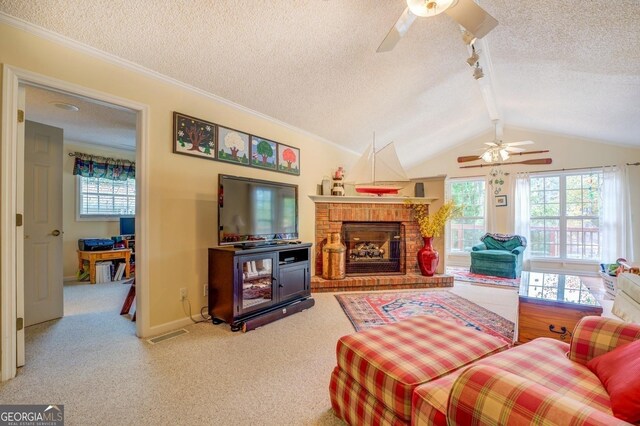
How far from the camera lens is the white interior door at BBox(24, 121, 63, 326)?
2.67 metres

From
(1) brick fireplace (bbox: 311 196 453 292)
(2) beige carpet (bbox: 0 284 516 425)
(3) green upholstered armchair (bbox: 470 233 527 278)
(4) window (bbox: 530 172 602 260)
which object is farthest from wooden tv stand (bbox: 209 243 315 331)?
(4) window (bbox: 530 172 602 260)

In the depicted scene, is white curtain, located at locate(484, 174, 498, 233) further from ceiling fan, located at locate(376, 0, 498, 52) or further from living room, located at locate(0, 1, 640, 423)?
ceiling fan, located at locate(376, 0, 498, 52)

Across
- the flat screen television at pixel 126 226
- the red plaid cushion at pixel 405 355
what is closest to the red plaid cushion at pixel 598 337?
the red plaid cushion at pixel 405 355

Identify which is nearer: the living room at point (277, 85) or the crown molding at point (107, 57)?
the crown molding at point (107, 57)

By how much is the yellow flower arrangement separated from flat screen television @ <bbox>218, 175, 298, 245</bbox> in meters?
2.10

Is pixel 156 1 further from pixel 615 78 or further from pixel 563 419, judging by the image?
pixel 615 78

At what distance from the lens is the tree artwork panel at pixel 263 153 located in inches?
132

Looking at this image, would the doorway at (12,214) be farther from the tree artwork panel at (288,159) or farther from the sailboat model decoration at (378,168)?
the sailboat model decoration at (378,168)

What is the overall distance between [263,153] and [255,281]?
1.57 meters

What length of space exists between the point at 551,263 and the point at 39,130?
800cm

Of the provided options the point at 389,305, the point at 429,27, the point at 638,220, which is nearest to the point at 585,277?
the point at 638,220

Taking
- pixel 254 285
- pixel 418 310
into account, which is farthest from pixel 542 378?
pixel 254 285

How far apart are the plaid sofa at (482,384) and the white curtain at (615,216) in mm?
5293

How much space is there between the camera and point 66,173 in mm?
4590
